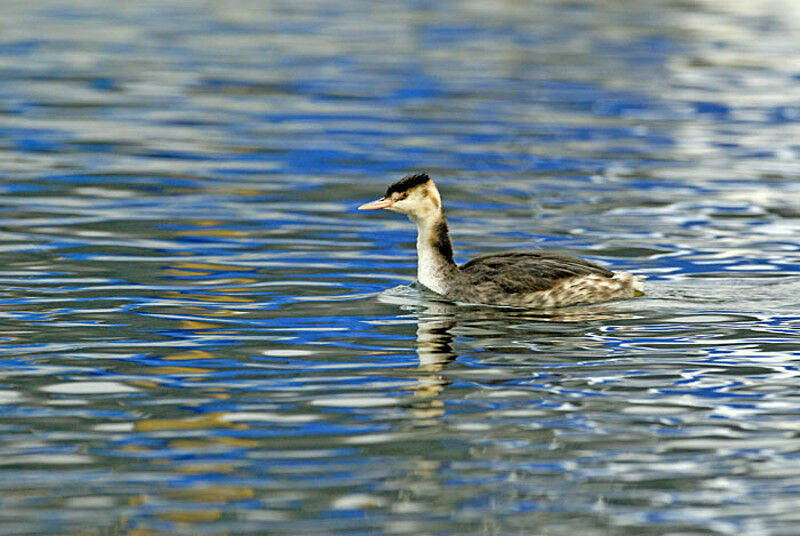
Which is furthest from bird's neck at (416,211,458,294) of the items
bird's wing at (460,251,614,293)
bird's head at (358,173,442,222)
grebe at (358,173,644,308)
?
bird's wing at (460,251,614,293)

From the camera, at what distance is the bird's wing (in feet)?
45.8

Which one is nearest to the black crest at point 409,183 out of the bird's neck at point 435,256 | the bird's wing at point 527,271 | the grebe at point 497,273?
the grebe at point 497,273

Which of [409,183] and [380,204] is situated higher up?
A: [409,183]

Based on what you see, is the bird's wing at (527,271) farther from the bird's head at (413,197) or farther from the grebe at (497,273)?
the bird's head at (413,197)

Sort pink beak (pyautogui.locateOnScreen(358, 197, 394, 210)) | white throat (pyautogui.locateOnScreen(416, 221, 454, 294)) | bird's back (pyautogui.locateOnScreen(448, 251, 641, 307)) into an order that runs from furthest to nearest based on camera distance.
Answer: white throat (pyautogui.locateOnScreen(416, 221, 454, 294)) < pink beak (pyautogui.locateOnScreen(358, 197, 394, 210)) < bird's back (pyautogui.locateOnScreen(448, 251, 641, 307))

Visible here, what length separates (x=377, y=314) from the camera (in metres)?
13.8

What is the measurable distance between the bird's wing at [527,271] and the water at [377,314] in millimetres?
299

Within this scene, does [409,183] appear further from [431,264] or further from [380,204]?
[431,264]

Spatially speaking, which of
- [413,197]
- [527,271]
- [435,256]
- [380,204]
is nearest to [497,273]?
[527,271]

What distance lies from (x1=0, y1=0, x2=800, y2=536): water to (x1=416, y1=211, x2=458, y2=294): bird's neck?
0.71 ft

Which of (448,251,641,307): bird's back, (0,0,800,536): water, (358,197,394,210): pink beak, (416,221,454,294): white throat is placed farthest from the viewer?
(416,221,454,294): white throat

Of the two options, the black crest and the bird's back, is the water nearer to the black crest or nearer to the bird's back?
the bird's back

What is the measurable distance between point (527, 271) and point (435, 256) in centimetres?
95

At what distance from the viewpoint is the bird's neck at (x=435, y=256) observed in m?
14.4
